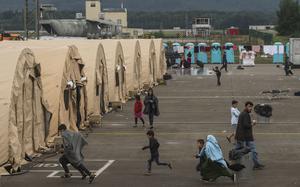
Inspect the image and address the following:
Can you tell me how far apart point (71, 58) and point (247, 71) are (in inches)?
1371

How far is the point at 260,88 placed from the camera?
130 feet

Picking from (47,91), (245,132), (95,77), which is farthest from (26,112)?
(95,77)

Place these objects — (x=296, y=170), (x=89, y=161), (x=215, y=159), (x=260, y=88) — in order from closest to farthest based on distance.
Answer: (x=215, y=159) → (x=296, y=170) → (x=89, y=161) → (x=260, y=88)

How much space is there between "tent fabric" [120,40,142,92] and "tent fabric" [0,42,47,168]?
15.6 m

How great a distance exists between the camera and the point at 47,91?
2077 cm

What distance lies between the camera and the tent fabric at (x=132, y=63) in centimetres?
3575

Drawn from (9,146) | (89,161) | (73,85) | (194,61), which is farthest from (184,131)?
(194,61)

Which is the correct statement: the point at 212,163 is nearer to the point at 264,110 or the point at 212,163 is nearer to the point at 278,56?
the point at 264,110

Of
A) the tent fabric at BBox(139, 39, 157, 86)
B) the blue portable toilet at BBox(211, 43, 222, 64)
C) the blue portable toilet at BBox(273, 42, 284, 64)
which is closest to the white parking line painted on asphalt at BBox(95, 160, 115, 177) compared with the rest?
the tent fabric at BBox(139, 39, 157, 86)

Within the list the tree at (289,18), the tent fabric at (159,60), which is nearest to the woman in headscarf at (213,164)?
the tent fabric at (159,60)

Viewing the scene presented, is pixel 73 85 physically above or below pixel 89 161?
above

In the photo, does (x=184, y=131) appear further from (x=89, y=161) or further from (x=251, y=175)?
(x=251, y=175)

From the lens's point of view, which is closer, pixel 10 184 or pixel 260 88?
pixel 10 184

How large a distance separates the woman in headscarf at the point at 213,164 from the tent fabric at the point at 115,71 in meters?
15.5
